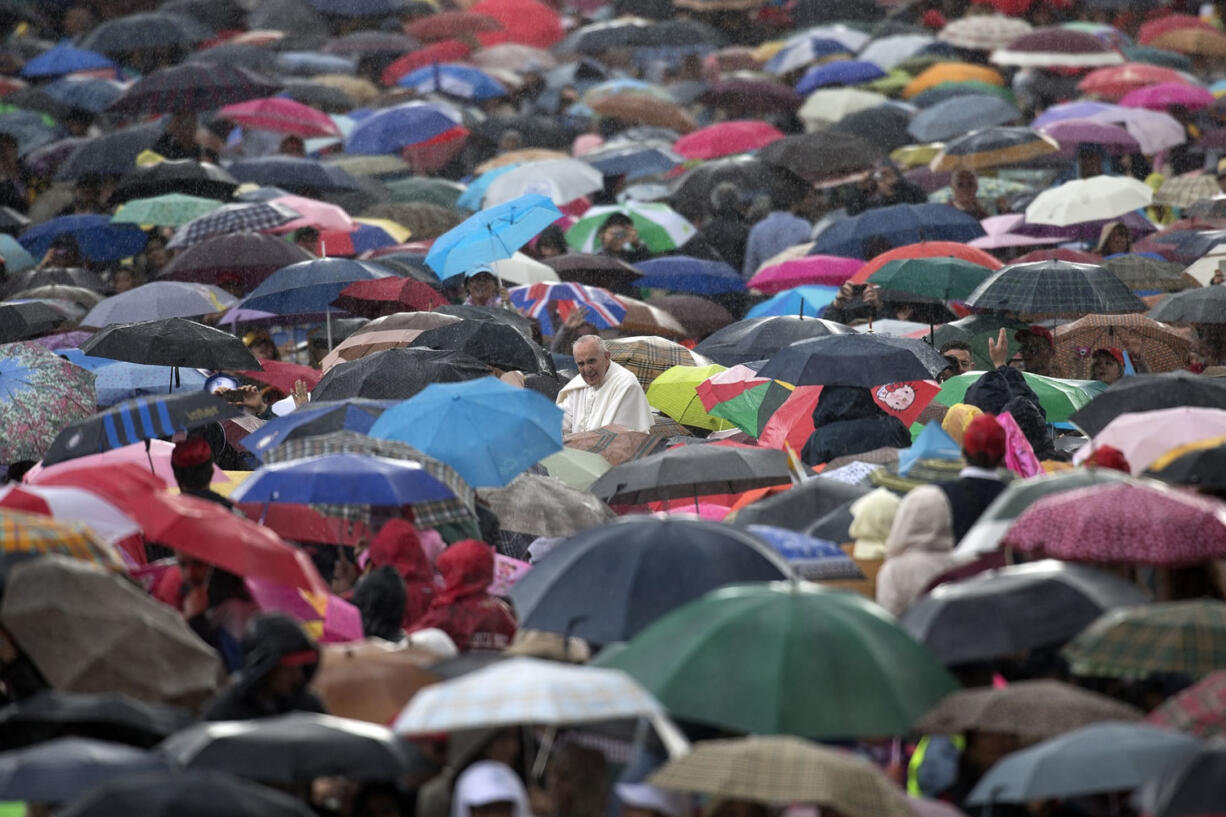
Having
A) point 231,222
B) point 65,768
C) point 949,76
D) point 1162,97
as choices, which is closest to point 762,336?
point 231,222

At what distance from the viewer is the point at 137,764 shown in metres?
5.68

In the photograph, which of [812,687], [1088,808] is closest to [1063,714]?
[1088,808]

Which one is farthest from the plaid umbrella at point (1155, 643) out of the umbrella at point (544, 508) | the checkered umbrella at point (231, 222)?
the checkered umbrella at point (231, 222)

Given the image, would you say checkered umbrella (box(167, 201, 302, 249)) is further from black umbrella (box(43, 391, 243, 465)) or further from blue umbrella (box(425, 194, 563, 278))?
black umbrella (box(43, 391, 243, 465))

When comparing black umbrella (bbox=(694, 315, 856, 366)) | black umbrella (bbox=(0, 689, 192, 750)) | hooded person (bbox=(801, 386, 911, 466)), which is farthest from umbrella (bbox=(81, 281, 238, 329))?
black umbrella (bbox=(0, 689, 192, 750))

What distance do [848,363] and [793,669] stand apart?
4.55 meters

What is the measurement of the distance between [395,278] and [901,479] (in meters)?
6.19

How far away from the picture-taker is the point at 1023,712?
6113 mm

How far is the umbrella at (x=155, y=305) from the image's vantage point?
13.4 metres

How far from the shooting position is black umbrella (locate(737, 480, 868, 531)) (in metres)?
8.72

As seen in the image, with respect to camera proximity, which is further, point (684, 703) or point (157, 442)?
point (157, 442)

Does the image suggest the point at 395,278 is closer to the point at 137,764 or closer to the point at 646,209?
the point at 646,209

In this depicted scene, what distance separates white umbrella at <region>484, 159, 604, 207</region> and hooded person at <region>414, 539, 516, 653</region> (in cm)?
996

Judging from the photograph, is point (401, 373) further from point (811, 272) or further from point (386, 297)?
point (811, 272)
